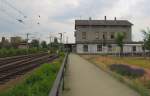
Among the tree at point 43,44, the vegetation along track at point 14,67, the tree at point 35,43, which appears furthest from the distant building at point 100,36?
the tree at point 43,44

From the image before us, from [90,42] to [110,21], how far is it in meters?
12.5

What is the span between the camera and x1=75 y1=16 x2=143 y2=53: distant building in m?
86.6

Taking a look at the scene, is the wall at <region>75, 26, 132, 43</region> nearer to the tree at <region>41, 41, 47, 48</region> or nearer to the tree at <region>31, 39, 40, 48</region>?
the tree at <region>31, 39, 40, 48</region>

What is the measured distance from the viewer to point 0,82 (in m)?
21.8

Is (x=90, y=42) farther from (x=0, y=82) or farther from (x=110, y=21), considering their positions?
(x=0, y=82)

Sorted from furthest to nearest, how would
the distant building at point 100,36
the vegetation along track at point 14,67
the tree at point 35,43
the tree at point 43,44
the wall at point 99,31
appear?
the tree at point 43,44 < the tree at point 35,43 < the wall at point 99,31 < the distant building at point 100,36 < the vegetation along track at point 14,67

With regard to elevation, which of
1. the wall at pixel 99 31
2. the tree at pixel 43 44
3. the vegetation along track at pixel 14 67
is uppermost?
the wall at pixel 99 31

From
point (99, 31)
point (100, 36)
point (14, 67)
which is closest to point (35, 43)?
point (99, 31)

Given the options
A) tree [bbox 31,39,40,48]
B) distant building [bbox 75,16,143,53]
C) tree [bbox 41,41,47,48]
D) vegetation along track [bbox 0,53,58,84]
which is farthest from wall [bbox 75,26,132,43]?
tree [bbox 41,41,47,48]

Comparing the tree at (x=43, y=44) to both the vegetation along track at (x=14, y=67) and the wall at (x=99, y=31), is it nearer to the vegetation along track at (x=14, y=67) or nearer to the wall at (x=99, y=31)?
the wall at (x=99, y=31)

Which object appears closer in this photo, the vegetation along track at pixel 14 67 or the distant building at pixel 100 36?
the vegetation along track at pixel 14 67

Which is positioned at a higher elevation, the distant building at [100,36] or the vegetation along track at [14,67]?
the distant building at [100,36]

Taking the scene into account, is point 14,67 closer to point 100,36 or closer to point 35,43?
point 100,36

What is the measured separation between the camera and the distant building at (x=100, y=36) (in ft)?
284
